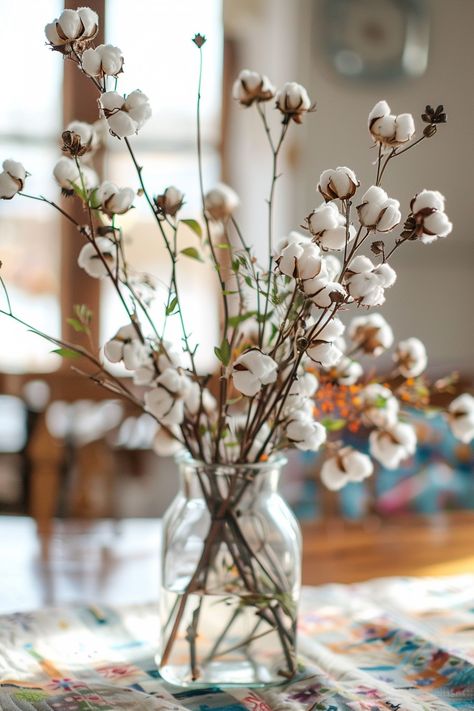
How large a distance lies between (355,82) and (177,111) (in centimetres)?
86

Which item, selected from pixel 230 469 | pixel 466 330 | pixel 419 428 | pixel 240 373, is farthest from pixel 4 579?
pixel 466 330

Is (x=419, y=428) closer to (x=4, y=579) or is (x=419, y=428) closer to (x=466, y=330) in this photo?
(x=4, y=579)

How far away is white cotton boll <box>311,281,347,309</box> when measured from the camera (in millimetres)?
697

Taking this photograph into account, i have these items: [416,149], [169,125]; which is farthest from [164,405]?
[169,125]

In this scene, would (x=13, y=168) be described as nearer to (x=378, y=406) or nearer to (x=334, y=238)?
(x=334, y=238)

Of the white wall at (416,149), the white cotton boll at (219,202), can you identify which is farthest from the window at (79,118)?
the white cotton boll at (219,202)

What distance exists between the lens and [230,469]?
33.0 inches

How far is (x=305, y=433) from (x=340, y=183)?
0.21 m

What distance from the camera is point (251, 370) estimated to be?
715mm

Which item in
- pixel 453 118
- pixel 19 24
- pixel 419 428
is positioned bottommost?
pixel 419 428

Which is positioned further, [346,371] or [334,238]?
[346,371]

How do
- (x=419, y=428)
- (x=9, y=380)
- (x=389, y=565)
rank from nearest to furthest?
(x=389, y=565) < (x=419, y=428) < (x=9, y=380)

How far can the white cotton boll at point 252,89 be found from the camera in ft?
2.81

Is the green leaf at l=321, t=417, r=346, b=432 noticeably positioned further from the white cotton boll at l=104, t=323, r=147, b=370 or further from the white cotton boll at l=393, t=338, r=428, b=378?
the white cotton boll at l=104, t=323, r=147, b=370
